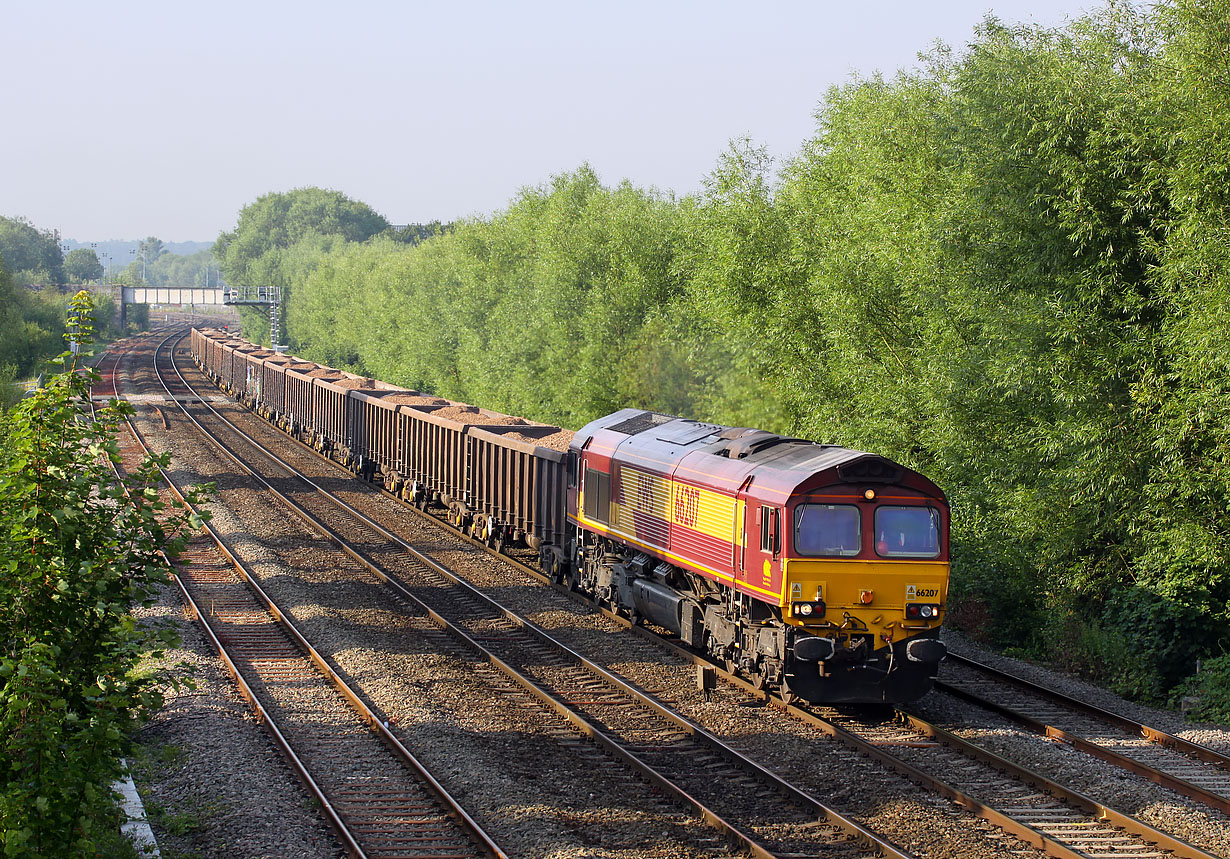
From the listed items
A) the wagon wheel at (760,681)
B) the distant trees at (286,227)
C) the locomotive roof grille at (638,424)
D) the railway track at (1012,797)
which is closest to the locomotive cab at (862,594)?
the railway track at (1012,797)

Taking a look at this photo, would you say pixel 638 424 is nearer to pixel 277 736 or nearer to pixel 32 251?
pixel 277 736

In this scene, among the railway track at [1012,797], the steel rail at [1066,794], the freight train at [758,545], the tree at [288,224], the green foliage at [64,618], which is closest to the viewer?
the green foliage at [64,618]

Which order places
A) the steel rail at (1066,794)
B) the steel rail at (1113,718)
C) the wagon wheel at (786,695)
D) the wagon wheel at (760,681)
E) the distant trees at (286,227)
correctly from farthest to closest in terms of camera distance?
the distant trees at (286,227) < the wagon wheel at (760,681) < the wagon wheel at (786,695) < the steel rail at (1113,718) < the steel rail at (1066,794)

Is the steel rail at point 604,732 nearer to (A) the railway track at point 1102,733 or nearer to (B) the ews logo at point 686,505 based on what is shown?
(B) the ews logo at point 686,505

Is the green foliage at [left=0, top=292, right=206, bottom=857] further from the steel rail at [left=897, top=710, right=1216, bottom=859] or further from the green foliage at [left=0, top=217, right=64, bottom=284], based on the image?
the green foliage at [left=0, top=217, right=64, bottom=284]

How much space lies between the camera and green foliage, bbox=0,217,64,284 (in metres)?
174

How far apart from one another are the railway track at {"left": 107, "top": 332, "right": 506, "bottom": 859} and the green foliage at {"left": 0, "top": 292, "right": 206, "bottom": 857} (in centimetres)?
308

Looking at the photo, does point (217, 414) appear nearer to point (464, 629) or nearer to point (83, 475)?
point (464, 629)

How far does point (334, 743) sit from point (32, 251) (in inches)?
7629

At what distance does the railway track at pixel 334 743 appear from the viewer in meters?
10.9

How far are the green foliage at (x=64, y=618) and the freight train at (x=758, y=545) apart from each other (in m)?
8.25

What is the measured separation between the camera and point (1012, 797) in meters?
12.1

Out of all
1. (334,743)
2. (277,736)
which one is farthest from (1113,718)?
(277,736)

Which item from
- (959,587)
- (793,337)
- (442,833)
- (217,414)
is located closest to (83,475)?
(442,833)
